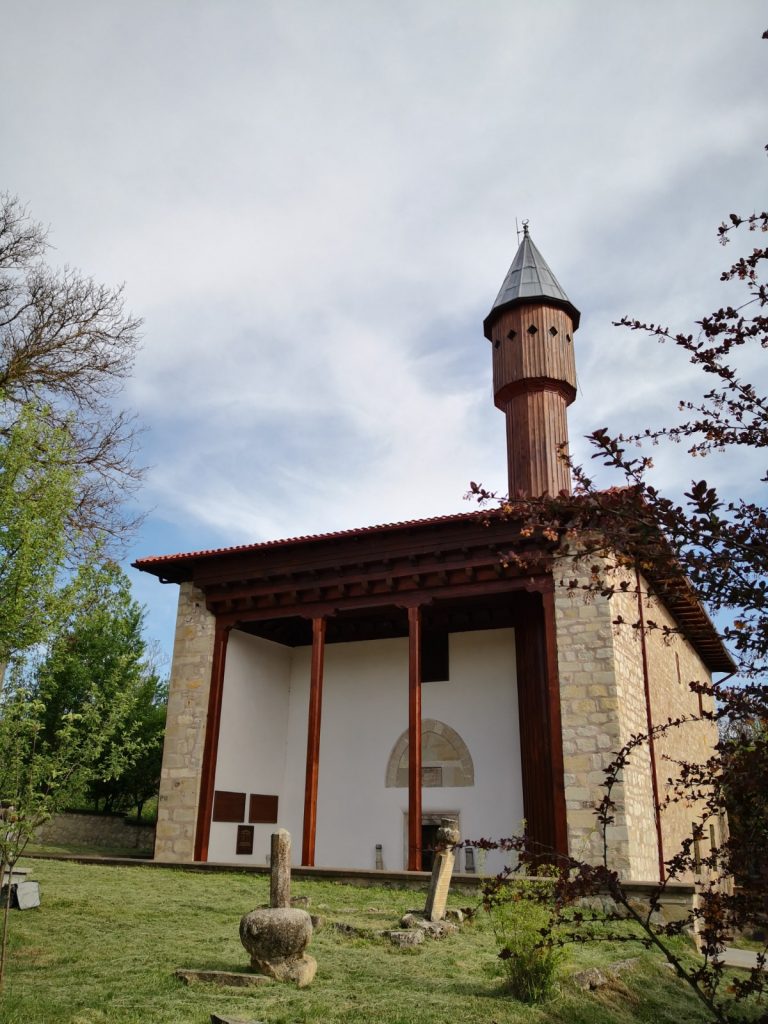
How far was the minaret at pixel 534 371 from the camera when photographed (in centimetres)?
1444

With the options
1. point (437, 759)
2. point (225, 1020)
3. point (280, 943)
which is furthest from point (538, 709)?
point (225, 1020)

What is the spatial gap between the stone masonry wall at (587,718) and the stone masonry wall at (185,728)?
5726 millimetres

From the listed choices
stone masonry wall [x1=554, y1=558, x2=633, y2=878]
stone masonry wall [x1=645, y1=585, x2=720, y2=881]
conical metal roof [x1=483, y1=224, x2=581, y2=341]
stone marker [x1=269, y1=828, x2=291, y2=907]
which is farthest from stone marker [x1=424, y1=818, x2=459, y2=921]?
conical metal roof [x1=483, y1=224, x2=581, y2=341]

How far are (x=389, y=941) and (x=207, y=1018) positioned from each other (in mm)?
2468

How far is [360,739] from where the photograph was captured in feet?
47.7

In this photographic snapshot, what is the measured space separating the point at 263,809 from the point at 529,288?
10391 mm

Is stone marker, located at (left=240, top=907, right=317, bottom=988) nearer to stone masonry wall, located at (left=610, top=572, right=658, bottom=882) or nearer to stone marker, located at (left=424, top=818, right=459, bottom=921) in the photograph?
stone marker, located at (left=424, top=818, right=459, bottom=921)

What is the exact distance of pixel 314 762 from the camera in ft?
40.8

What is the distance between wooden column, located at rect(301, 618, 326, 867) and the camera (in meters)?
12.0

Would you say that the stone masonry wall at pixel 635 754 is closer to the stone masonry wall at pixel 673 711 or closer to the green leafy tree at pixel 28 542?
the stone masonry wall at pixel 673 711

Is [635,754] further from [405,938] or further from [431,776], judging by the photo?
[405,938]

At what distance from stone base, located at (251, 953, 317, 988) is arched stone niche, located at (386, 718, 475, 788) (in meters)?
7.79

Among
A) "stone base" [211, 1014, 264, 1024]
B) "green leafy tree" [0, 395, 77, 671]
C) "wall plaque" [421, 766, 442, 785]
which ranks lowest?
"stone base" [211, 1014, 264, 1024]

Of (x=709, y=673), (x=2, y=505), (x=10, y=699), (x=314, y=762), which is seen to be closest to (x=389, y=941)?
(x=10, y=699)
